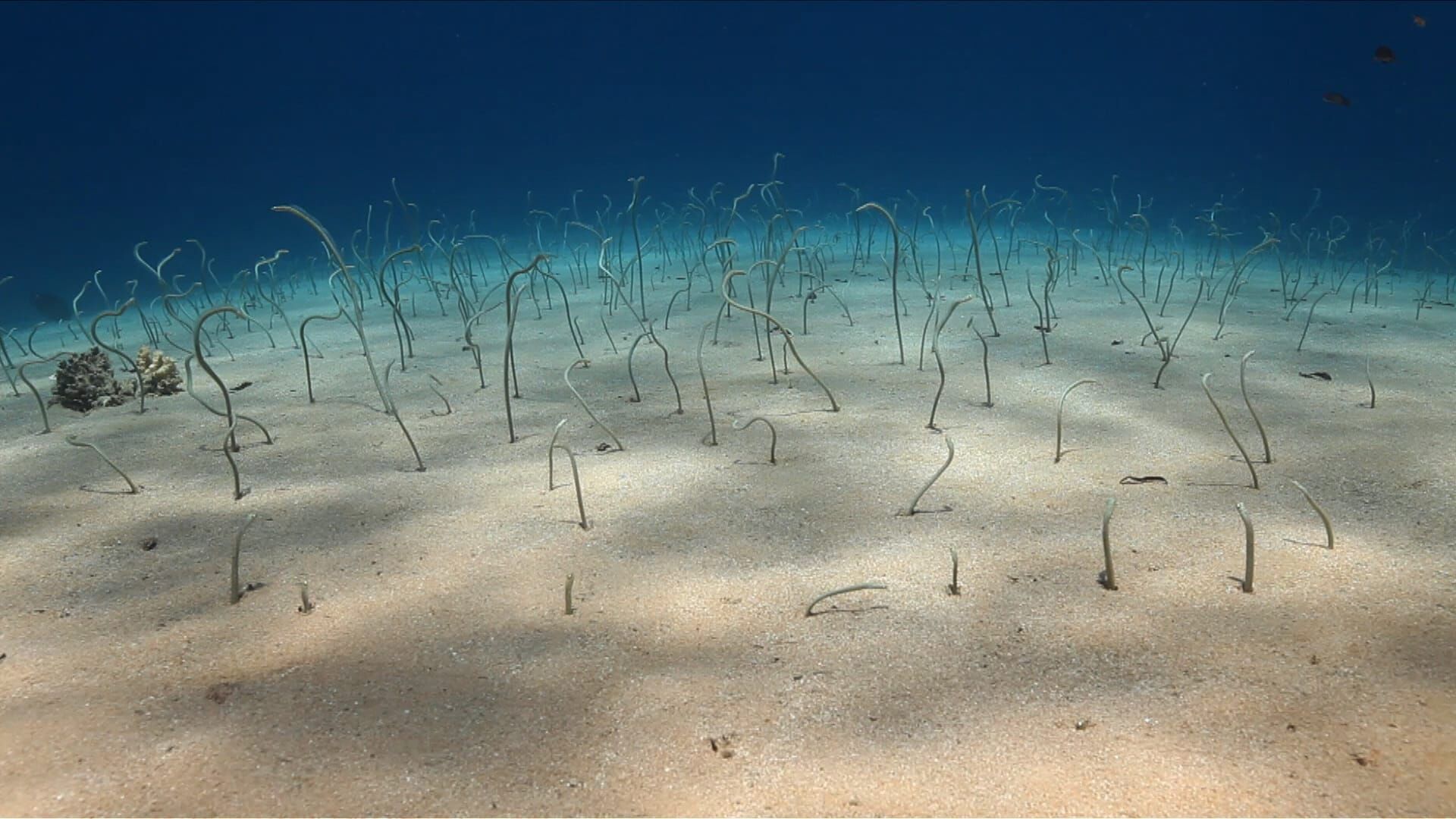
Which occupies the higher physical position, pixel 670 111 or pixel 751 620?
Result: pixel 670 111

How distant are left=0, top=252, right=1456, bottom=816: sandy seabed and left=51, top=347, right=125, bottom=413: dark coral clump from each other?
3.64 ft

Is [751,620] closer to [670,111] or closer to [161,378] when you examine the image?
[161,378]

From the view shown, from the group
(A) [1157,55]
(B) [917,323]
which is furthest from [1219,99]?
(B) [917,323]

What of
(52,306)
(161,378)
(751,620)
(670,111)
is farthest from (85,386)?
(670,111)

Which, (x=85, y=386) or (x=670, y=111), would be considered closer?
(x=85, y=386)

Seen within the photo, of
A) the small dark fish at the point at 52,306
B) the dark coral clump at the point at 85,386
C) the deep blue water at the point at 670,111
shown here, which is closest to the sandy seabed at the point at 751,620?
the dark coral clump at the point at 85,386

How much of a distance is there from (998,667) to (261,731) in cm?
192

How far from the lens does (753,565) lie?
2.43 m

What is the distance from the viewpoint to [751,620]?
6.87 ft

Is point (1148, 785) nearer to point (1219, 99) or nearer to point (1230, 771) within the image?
point (1230, 771)

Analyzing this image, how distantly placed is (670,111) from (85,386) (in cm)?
6698

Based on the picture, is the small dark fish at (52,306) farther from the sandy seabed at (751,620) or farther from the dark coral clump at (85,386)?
the sandy seabed at (751,620)

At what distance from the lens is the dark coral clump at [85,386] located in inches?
201

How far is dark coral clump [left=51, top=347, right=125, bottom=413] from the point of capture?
512 centimetres
